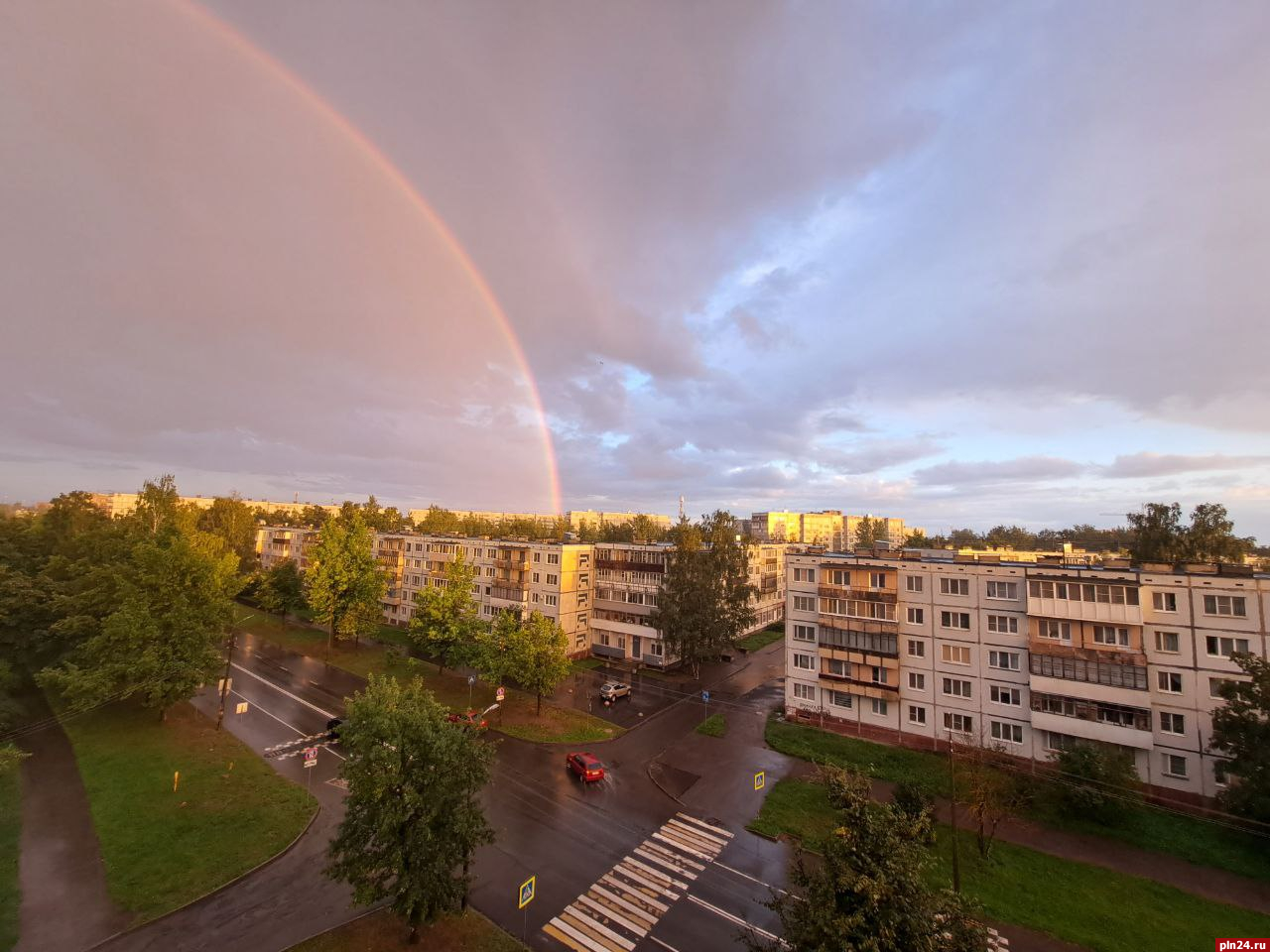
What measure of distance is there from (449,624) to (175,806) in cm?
2009

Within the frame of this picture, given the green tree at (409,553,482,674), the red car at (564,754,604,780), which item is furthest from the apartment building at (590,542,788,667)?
the red car at (564,754,604,780)

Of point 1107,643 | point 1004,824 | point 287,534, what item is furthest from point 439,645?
point 287,534

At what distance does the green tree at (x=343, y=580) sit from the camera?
52.2m

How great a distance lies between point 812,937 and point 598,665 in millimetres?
46632

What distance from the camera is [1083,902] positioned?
20.6 metres

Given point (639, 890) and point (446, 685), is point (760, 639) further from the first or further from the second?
point (639, 890)

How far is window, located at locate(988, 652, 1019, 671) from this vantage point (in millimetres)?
32625

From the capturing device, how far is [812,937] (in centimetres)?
1069

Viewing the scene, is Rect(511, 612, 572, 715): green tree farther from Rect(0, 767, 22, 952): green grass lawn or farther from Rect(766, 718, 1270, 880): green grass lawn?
Rect(0, 767, 22, 952): green grass lawn

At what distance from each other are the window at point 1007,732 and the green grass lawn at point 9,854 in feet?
150

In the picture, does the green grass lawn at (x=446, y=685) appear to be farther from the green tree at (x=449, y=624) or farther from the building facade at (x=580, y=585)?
the building facade at (x=580, y=585)

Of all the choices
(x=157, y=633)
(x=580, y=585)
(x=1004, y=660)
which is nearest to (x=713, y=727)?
(x=1004, y=660)

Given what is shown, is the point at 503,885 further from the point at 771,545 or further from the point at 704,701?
the point at 771,545

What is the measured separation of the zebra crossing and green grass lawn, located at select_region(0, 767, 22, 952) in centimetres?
1786
